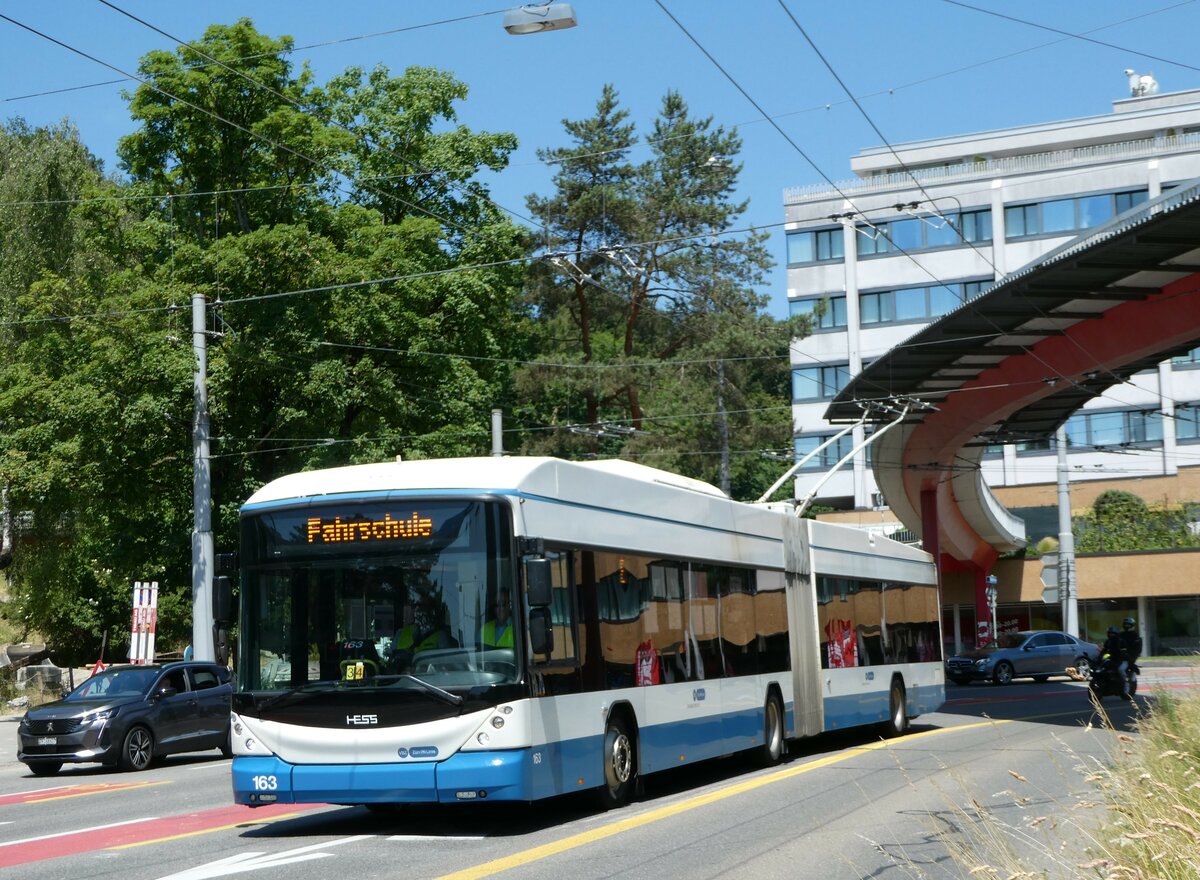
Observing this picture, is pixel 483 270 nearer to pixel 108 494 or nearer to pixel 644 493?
pixel 108 494

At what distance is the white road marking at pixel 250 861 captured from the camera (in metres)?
9.80

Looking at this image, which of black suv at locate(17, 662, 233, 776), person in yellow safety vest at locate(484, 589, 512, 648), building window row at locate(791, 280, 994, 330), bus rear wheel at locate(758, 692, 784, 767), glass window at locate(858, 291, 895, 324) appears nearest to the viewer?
person in yellow safety vest at locate(484, 589, 512, 648)

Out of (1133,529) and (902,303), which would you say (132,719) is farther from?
(902,303)

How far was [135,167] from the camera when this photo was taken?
38.2 meters

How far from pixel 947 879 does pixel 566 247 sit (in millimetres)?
48852

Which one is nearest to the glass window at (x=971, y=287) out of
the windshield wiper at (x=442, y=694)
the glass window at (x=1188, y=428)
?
the glass window at (x=1188, y=428)

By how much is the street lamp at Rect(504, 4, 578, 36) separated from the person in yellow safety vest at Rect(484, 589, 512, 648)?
7330 millimetres

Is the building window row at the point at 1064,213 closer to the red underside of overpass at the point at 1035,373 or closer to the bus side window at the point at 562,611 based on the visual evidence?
the red underside of overpass at the point at 1035,373

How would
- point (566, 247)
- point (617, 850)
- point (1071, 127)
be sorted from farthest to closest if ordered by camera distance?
1. point (1071, 127)
2. point (566, 247)
3. point (617, 850)

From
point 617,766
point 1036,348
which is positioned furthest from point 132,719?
point 1036,348

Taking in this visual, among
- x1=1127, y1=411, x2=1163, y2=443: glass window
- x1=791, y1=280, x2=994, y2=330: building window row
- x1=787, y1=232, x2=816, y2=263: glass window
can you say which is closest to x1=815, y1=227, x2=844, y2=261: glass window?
x1=787, y1=232, x2=816, y2=263: glass window

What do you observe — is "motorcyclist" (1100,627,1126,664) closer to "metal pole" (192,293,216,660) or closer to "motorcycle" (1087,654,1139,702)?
"motorcycle" (1087,654,1139,702)

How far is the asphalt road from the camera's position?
9578 millimetres

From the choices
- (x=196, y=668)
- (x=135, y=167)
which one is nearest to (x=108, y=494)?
(x=135, y=167)
